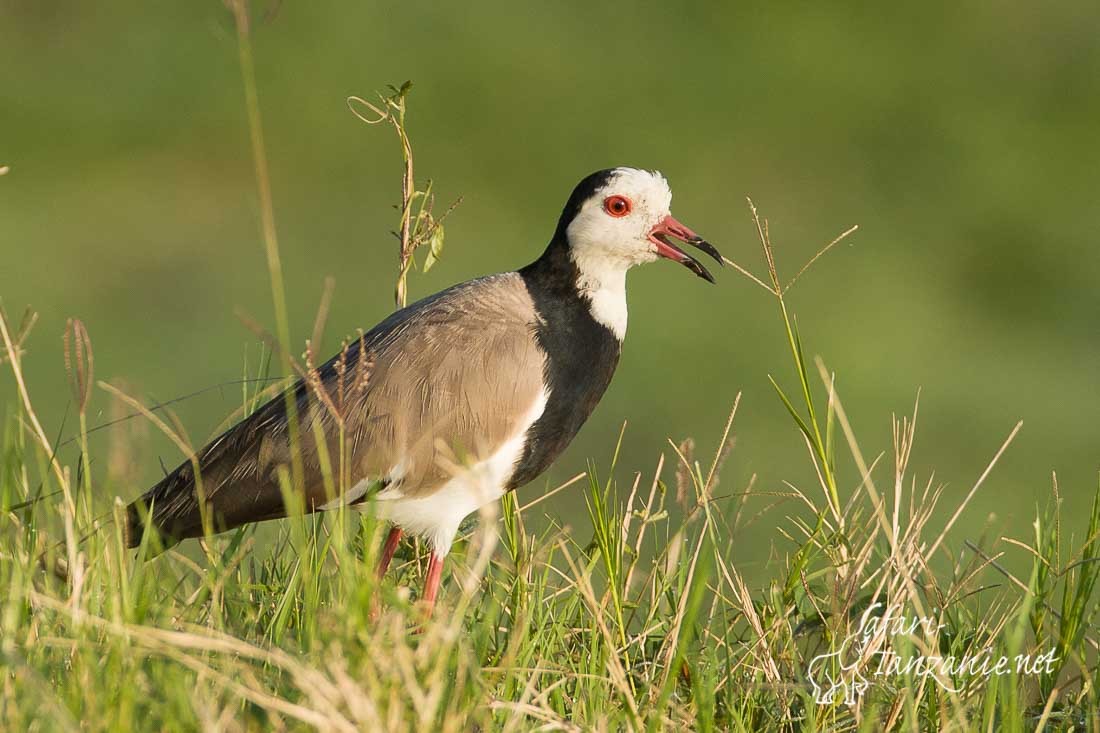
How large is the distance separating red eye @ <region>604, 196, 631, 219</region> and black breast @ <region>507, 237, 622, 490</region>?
18 cm

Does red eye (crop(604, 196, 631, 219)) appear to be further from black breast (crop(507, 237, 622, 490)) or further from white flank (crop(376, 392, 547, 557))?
white flank (crop(376, 392, 547, 557))

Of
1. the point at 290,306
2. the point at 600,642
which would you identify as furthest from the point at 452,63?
the point at 600,642

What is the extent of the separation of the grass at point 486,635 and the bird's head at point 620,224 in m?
0.59

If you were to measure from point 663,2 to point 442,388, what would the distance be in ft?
30.4

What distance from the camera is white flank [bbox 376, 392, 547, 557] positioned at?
14.6 feet

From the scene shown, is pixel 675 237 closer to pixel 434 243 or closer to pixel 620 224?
pixel 620 224

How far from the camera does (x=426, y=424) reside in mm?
4527

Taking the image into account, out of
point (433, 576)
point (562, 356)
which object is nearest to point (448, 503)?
point (433, 576)

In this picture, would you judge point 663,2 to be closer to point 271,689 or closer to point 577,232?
point 577,232

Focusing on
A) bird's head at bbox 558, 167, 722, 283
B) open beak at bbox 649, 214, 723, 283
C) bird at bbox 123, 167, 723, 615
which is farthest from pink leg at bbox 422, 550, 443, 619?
open beak at bbox 649, 214, 723, 283

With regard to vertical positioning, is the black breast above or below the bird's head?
below

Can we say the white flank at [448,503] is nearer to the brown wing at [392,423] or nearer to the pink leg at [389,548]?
the brown wing at [392,423]

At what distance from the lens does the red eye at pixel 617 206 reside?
16.1ft

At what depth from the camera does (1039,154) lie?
1281cm
